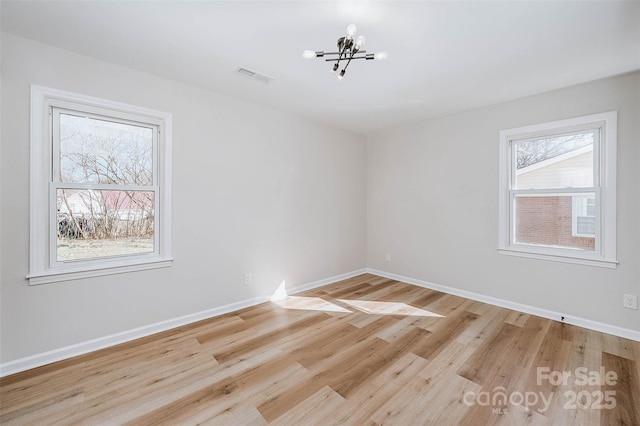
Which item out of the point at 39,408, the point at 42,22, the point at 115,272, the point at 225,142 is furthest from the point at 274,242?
the point at 42,22

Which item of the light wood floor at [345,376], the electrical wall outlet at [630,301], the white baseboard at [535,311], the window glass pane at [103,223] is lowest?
the light wood floor at [345,376]

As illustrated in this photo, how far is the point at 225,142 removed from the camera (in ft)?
10.1

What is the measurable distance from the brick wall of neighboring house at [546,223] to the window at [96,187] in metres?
4.06

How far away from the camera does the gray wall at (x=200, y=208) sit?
6.66ft

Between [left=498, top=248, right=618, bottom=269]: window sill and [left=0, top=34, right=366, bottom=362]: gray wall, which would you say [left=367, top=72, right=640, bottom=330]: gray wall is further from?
[left=0, top=34, right=366, bottom=362]: gray wall

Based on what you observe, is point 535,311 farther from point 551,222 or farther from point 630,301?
point 551,222

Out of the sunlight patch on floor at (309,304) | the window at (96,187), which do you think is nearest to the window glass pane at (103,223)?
the window at (96,187)

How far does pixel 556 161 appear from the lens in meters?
3.00

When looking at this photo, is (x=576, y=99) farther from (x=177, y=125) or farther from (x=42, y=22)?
(x=42, y=22)

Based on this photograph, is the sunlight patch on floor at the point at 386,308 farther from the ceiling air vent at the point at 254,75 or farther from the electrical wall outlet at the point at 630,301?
the ceiling air vent at the point at 254,75

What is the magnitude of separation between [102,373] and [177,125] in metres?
2.26

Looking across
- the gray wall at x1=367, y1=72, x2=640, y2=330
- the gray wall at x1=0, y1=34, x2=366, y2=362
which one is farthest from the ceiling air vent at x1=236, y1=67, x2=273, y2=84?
the gray wall at x1=367, y1=72, x2=640, y2=330

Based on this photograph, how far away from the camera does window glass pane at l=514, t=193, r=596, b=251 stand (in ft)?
9.29

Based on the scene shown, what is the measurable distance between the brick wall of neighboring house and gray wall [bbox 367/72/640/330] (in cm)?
24
